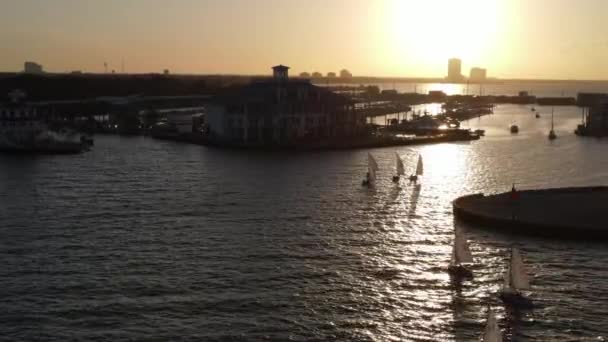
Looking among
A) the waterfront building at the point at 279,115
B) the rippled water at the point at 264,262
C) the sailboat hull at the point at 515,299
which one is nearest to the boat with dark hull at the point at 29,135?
the waterfront building at the point at 279,115

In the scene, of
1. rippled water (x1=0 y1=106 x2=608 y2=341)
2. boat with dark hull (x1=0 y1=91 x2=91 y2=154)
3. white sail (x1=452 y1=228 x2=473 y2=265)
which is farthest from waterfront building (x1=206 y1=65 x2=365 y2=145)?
white sail (x1=452 y1=228 x2=473 y2=265)

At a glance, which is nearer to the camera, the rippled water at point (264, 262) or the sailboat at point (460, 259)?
the rippled water at point (264, 262)

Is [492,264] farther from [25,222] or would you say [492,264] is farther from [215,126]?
[215,126]

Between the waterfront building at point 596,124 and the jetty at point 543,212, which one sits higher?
the waterfront building at point 596,124

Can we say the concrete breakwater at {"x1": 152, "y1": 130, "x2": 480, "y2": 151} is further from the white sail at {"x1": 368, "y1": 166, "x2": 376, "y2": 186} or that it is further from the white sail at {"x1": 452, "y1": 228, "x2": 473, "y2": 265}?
the white sail at {"x1": 452, "y1": 228, "x2": 473, "y2": 265}

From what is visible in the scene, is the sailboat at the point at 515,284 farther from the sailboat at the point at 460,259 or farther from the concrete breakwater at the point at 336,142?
the concrete breakwater at the point at 336,142

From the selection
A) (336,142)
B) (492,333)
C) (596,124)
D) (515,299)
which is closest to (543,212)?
(515,299)
